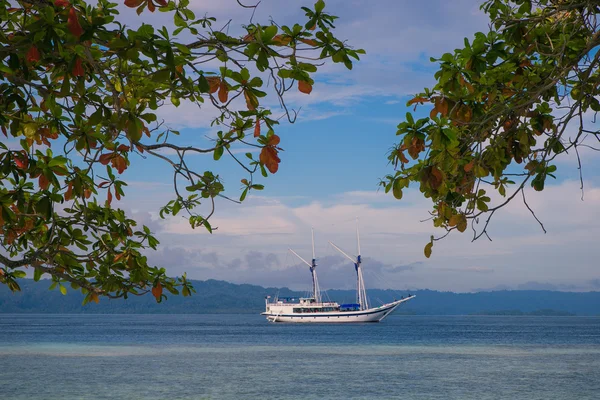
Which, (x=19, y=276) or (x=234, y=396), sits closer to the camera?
(x=19, y=276)

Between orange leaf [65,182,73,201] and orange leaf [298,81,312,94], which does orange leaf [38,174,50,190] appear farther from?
orange leaf [298,81,312,94]

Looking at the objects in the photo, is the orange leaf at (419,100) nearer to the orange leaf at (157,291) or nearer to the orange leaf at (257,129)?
the orange leaf at (257,129)

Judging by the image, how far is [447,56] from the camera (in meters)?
5.27

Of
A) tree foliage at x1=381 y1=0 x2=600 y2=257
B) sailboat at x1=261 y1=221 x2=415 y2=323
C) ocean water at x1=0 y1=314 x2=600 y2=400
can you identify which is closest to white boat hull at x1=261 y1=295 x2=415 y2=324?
sailboat at x1=261 y1=221 x2=415 y2=323

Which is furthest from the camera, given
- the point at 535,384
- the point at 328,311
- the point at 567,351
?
the point at 328,311

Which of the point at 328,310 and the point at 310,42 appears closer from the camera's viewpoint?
the point at 310,42

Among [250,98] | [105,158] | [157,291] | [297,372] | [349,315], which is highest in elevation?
[250,98]

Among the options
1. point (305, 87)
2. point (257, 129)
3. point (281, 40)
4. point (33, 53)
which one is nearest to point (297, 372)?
point (257, 129)

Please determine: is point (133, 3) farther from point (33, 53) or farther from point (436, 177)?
point (436, 177)

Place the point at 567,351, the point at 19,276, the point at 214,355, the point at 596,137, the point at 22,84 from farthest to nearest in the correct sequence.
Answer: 1. the point at 567,351
2. the point at 214,355
3. the point at 19,276
4. the point at 596,137
5. the point at 22,84

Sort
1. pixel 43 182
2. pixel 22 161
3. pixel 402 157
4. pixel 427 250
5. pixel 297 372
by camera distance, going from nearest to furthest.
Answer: pixel 43 182, pixel 22 161, pixel 427 250, pixel 402 157, pixel 297 372

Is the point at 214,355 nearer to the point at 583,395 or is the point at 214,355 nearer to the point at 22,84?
the point at 583,395

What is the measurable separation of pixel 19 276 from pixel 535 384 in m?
44.9

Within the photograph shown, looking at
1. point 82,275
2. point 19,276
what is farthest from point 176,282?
point 19,276
